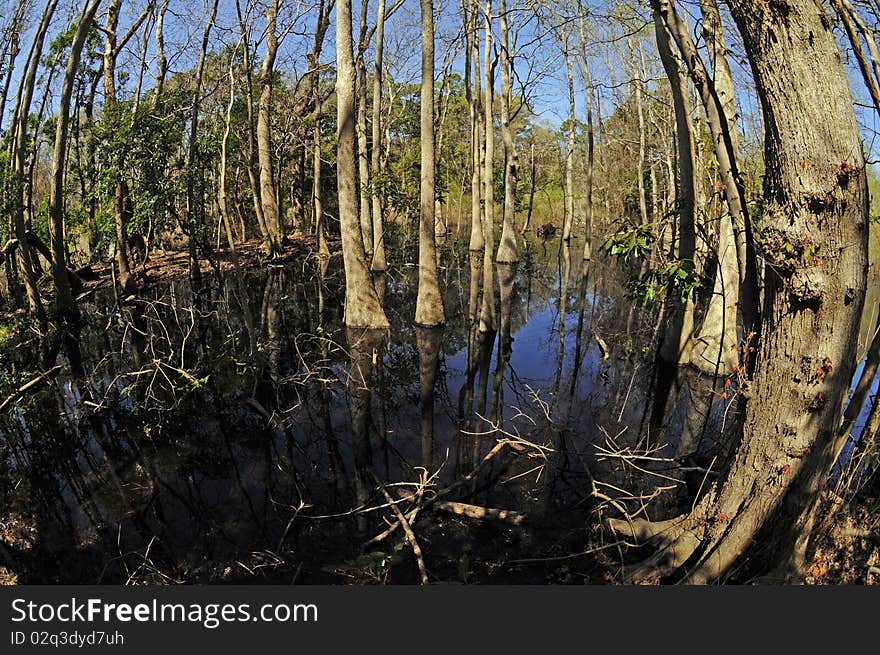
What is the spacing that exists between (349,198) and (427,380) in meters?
3.78

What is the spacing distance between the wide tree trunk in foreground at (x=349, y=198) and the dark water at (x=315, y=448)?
0.51 m

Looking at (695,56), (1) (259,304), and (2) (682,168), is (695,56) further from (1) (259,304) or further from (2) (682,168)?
(1) (259,304)

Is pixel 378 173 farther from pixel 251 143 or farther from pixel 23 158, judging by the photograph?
pixel 23 158

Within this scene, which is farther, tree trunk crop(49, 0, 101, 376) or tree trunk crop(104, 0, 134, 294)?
tree trunk crop(104, 0, 134, 294)

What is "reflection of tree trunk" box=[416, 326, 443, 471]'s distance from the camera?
22.9 feet

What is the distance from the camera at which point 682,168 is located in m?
8.23

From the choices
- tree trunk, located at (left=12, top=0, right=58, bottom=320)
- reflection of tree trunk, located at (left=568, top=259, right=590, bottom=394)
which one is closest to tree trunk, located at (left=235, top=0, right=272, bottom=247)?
tree trunk, located at (left=12, top=0, right=58, bottom=320)

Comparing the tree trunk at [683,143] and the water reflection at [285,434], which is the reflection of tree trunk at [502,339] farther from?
the tree trunk at [683,143]

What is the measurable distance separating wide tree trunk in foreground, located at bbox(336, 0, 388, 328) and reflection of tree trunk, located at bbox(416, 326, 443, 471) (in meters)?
0.97

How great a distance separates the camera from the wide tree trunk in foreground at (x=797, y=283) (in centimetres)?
305

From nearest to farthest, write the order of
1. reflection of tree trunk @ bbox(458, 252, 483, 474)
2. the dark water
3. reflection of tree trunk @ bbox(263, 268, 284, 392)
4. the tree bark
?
the dark water
reflection of tree trunk @ bbox(458, 252, 483, 474)
reflection of tree trunk @ bbox(263, 268, 284, 392)
the tree bark

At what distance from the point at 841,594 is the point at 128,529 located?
17.5 feet

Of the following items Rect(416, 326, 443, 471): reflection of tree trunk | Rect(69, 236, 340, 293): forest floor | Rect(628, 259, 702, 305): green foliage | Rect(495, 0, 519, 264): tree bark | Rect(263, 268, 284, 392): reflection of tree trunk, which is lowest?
Rect(416, 326, 443, 471): reflection of tree trunk

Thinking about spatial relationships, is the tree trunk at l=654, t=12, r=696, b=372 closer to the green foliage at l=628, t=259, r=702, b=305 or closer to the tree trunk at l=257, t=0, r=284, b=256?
the green foliage at l=628, t=259, r=702, b=305
